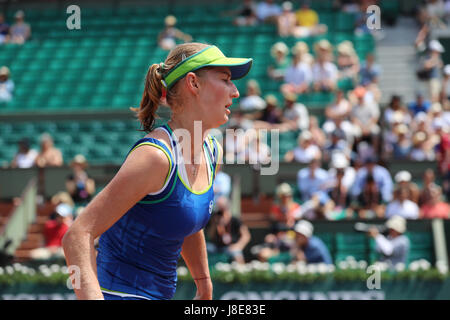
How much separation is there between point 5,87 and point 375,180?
914cm

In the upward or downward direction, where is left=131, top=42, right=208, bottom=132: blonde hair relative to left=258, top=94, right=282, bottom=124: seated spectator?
downward

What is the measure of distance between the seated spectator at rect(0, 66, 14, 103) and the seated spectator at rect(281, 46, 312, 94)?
6128 mm

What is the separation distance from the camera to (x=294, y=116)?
12.9m

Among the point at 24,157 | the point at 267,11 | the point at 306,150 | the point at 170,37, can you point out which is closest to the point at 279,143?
the point at 306,150

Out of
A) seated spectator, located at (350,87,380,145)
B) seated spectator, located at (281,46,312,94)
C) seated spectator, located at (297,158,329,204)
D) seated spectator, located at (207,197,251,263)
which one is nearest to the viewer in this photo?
seated spectator, located at (207,197,251,263)

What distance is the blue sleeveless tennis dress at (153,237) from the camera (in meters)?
2.96

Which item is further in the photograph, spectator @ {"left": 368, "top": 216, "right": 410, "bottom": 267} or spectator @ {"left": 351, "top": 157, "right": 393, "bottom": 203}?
spectator @ {"left": 351, "top": 157, "right": 393, "bottom": 203}

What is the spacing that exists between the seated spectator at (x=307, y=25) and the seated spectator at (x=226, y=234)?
8.06 m

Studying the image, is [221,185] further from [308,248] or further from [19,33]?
[19,33]

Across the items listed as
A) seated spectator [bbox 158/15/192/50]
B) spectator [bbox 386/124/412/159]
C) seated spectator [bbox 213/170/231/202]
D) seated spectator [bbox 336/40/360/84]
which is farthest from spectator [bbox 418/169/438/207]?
seated spectator [bbox 158/15/192/50]

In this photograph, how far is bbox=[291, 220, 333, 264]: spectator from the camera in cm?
931

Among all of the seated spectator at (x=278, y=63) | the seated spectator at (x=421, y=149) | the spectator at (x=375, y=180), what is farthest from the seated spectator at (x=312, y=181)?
the seated spectator at (x=278, y=63)

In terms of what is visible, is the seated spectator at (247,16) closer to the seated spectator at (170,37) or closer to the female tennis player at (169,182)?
the seated spectator at (170,37)

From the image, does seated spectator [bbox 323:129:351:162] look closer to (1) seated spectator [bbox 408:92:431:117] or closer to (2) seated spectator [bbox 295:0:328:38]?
(1) seated spectator [bbox 408:92:431:117]
